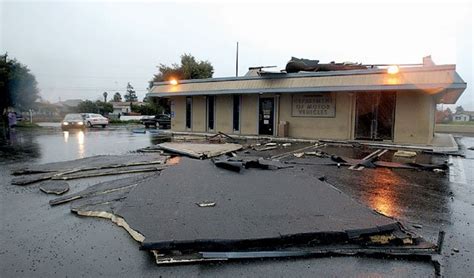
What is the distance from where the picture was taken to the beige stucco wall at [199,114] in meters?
22.2

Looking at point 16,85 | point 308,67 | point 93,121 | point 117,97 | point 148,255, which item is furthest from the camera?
point 117,97

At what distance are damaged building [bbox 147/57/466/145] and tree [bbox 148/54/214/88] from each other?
12.7m

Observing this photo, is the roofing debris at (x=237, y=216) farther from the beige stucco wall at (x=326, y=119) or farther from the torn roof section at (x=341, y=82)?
the beige stucco wall at (x=326, y=119)

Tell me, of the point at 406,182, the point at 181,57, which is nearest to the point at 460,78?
the point at 406,182

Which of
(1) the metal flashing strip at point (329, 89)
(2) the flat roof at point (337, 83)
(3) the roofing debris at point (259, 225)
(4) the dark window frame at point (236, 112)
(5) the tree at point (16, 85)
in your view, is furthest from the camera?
(5) the tree at point (16, 85)

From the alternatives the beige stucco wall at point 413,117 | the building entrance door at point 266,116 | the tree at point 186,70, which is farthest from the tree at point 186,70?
the beige stucco wall at point 413,117

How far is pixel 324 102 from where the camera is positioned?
17828 millimetres

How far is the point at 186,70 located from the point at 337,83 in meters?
22.6

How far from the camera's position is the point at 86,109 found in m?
57.9

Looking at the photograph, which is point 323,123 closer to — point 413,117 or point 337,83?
point 337,83

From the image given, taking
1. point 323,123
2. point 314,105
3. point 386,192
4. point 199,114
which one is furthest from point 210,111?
point 386,192

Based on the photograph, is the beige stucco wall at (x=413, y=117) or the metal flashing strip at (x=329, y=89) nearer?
the metal flashing strip at (x=329, y=89)

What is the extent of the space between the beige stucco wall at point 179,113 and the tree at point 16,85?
59.0 ft

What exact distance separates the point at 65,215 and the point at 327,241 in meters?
4.01
